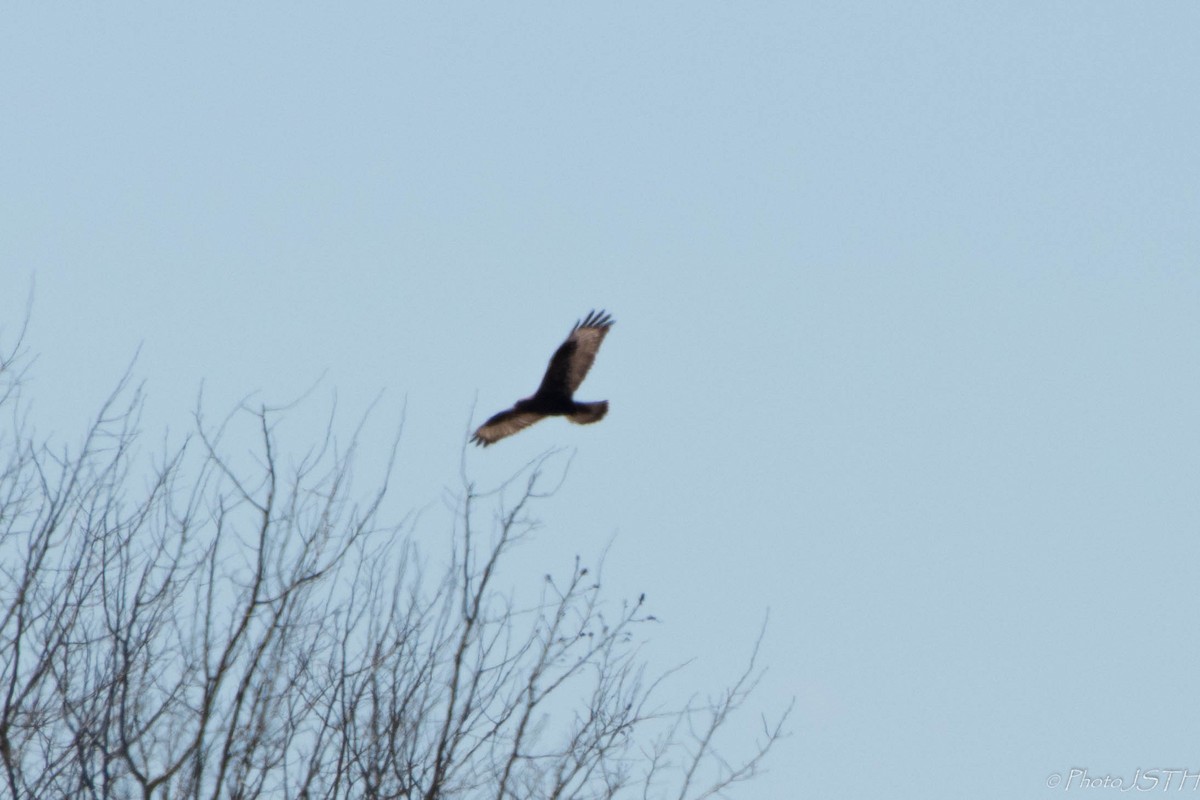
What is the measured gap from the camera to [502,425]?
1218 centimetres

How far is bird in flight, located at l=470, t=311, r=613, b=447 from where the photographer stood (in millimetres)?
12062

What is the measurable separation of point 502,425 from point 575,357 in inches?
27.8

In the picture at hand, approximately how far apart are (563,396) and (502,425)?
1.59ft

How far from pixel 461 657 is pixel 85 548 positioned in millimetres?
1882

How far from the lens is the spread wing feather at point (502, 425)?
479 inches

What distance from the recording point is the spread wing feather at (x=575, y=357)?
12039 mm

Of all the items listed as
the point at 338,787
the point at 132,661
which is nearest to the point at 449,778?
the point at 338,787

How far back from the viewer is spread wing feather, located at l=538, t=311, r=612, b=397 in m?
12.0

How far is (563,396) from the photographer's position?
39.7ft

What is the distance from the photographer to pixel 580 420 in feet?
39.7

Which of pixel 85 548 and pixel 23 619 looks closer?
pixel 23 619

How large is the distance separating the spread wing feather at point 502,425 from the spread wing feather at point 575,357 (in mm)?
219

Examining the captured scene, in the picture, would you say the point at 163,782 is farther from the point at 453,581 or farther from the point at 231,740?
the point at 453,581

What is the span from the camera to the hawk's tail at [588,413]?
12.1 m
